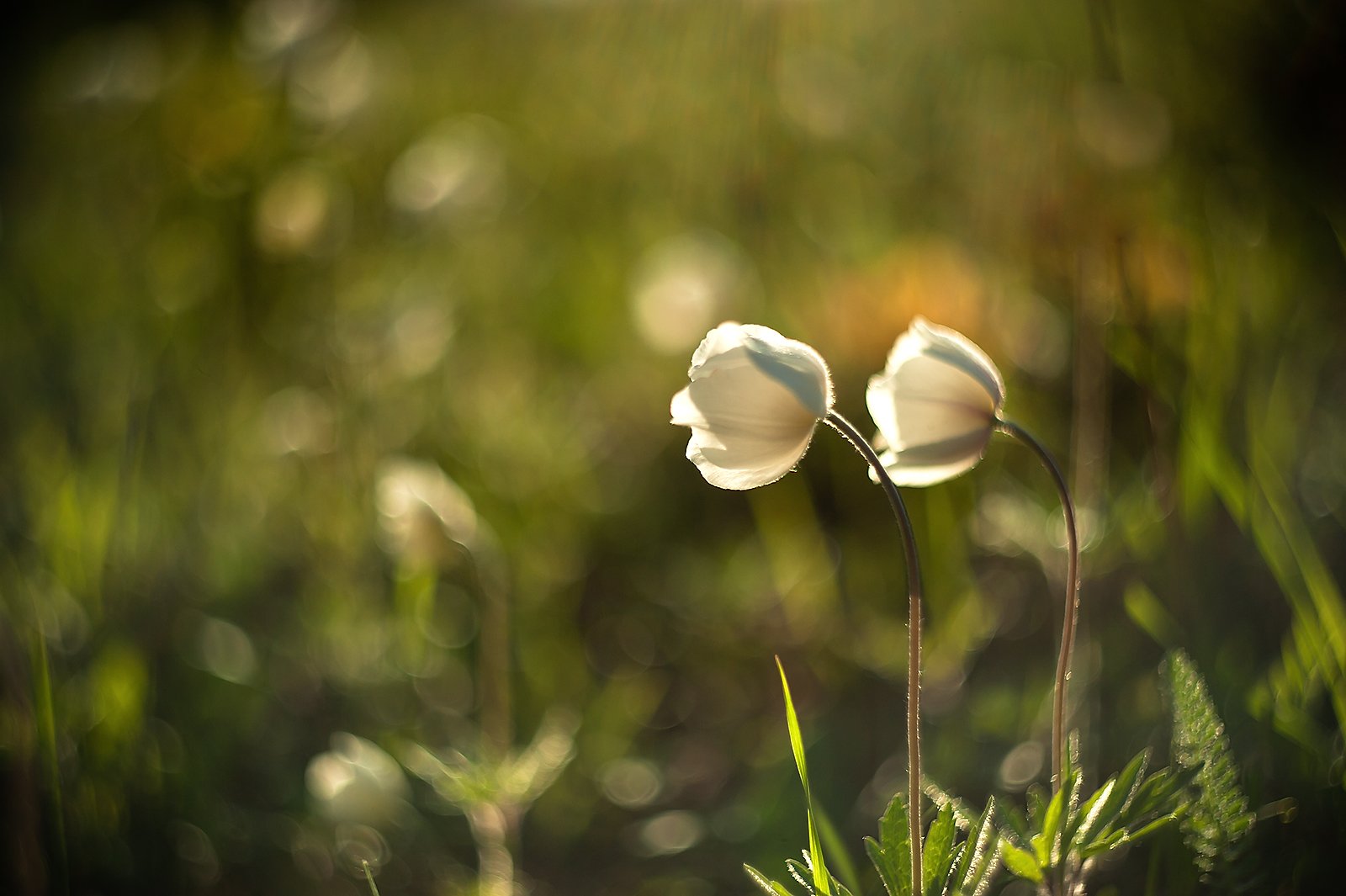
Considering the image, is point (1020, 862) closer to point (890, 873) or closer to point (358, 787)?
point (890, 873)

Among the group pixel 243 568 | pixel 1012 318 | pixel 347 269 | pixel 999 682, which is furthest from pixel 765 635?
pixel 347 269

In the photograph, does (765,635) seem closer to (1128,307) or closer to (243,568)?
(1128,307)

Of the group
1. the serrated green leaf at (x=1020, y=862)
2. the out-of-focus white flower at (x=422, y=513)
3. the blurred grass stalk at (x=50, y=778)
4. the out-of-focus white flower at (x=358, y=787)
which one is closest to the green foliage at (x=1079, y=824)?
the serrated green leaf at (x=1020, y=862)

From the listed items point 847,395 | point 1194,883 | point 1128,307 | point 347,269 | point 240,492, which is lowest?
point 240,492

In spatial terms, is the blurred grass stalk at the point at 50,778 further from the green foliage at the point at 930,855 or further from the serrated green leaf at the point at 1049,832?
the serrated green leaf at the point at 1049,832

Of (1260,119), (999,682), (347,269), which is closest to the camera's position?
(999,682)

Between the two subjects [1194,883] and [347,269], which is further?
[347,269]

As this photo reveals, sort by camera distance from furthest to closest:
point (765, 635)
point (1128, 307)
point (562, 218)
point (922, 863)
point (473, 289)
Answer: point (562, 218) → point (473, 289) → point (765, 635) → point (1128, 307) → point (922, 863)

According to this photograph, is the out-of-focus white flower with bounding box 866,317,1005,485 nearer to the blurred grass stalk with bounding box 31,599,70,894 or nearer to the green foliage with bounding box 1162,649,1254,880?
the green foliage with bounding box 1162,649,1254,880
